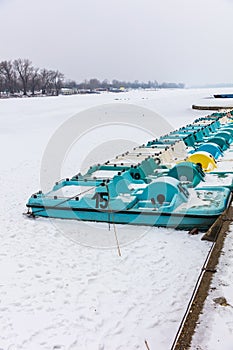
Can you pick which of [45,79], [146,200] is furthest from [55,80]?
[146,200]

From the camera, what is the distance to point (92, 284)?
11.3ft

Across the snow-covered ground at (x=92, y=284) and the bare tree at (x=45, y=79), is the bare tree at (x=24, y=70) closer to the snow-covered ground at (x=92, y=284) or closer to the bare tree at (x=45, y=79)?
the bare tree at (x=45, y=79)

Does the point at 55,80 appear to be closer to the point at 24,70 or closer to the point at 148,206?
the point at 24,70

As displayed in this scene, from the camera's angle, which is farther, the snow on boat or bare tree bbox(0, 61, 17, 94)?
bare tree bbox(0, 61, 17, 94)

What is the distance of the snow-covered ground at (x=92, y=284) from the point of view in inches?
109

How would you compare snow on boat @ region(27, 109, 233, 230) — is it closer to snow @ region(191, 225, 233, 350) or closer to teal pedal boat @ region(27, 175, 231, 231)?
teal pedal boat @ region(27, 175, 231, 231)

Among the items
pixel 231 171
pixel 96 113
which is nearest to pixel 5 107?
pixel 96 113

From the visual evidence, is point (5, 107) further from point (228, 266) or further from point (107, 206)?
point (228, 266)

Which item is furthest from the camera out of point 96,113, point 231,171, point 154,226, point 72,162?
point 96,113

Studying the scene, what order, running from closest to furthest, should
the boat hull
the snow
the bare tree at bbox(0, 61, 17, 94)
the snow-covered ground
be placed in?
the snow → the snow-covered ground → the boat hull → the bare tree at bbox(0, 61, 17, 94)

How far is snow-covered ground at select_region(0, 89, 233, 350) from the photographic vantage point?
2768 millimetres

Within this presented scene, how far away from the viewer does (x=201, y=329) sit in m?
2.24

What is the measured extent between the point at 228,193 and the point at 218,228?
1028 millimetres

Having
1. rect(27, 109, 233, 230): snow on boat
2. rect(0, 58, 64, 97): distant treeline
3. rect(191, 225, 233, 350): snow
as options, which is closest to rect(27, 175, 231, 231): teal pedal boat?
rect(27, 109, 233, 230): snow on boat
